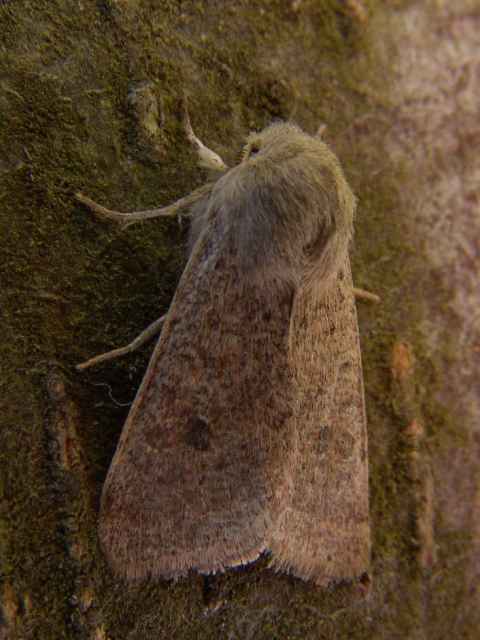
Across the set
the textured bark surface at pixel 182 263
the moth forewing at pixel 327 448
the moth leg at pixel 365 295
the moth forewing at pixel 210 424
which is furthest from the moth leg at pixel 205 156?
the moth leg at pixel 365 295

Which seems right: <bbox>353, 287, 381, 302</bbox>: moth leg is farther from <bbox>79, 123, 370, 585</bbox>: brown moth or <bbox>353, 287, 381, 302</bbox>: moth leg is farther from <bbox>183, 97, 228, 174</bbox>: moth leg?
<bbox>183, 97, 228, 174</bbox>: moth leg

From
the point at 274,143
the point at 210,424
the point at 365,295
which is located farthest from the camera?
the point at 365,295

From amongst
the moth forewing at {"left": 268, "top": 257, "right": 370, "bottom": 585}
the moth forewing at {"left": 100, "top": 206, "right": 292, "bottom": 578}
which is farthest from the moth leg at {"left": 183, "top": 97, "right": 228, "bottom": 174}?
the moth forewing at {"left": 268, "top": 257, "right": 370, "bottom": 585}

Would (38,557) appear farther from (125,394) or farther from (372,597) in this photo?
A: (372,597)

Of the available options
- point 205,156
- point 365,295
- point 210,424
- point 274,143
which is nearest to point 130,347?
point 210,424

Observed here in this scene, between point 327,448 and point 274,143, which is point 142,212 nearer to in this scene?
point 274,143

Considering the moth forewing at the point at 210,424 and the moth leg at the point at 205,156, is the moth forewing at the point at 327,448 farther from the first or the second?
the moth leg at the point at 205,156
